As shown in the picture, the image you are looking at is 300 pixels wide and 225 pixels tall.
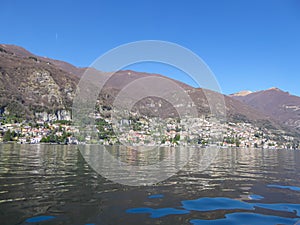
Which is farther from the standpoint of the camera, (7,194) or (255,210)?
(7,194)

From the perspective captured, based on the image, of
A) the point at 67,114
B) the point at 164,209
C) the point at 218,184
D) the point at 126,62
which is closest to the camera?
the point at 164,209

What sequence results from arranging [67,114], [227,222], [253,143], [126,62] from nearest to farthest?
[227,222], [126,62], [253,143], [67,114]

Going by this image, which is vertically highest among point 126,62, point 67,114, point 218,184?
point 67,114

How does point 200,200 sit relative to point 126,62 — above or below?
below

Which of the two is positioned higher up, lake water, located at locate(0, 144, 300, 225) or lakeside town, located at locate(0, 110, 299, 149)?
lakeside town, located at locate(0, 110, 299, 149)

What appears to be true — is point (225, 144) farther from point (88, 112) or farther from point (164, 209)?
point (164, 209)

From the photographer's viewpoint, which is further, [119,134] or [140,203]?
[119,134]

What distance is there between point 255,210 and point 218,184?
21.6 feet

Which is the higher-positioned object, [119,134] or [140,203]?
[119,134]

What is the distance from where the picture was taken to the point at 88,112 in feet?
594

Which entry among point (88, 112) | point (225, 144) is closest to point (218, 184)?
point (225, 144)

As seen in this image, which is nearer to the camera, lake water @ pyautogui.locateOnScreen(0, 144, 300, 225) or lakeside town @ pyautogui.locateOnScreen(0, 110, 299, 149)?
lake water @ pyautogui.locateOnScreen(0, 144, 300, 225)

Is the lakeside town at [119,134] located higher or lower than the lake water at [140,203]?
higher

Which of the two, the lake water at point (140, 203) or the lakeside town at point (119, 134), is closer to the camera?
the lake water at point (140, 203)
